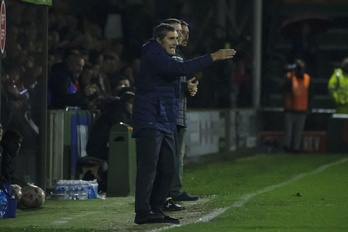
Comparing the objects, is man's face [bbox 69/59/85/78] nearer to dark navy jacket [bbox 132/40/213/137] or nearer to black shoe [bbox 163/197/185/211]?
black shoe [bbox 163/197/185/211]

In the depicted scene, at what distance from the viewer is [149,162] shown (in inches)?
481

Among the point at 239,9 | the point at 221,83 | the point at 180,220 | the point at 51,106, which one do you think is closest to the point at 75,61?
the point at 51,106

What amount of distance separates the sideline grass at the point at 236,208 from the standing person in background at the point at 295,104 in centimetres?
632

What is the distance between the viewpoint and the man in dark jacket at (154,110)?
12203 millimetres

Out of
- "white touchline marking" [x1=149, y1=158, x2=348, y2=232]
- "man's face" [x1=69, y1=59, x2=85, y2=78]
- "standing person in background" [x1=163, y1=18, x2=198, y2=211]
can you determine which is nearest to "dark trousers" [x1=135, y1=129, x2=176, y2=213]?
"white touchline marking" [x1=149, y1=158, x2=348, y2=232]

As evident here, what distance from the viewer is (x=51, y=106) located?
18.7 m

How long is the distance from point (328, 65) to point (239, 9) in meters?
3.13

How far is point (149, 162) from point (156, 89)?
74 cm

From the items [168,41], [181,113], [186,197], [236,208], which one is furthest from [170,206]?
[168,41]

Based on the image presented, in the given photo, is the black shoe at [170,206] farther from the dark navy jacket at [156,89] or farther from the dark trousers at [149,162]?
the dark navy jacket at [156,89]

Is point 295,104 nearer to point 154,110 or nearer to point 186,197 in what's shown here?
point 186,197

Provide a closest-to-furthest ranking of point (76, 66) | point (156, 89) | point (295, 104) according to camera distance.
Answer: point (156, 89)
point (76, 66)
point (295, 104)

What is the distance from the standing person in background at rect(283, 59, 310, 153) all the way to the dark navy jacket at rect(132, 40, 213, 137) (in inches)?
614

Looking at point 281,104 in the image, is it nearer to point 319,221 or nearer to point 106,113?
point 106,113
